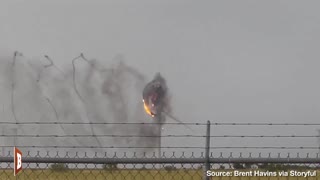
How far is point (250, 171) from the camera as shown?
9727 mm

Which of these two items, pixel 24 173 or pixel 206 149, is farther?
pixel 24 173

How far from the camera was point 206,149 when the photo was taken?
829 centimetres

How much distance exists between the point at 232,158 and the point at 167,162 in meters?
1.10

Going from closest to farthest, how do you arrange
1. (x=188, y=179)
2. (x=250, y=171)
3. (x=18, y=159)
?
(x=18, y=159), (x=250, y=171), (x=188, y=179)

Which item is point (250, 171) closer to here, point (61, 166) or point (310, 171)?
point (310, 171)

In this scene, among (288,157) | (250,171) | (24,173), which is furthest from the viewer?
(24,173)

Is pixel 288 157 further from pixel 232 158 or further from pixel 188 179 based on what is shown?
pixel 188 179

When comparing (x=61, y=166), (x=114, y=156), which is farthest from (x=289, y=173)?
(x=61, y=166)

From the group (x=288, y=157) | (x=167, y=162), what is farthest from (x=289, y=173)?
(x=167, y=162)

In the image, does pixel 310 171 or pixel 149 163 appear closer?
pixel 149 163

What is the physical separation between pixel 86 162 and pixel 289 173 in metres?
4.00

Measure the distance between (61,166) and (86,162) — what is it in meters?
0.69

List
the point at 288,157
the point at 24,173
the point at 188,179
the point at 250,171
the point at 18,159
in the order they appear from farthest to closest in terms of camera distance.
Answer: the point at 188,179 → the point at 24,173 → the point at 250,171 → the point at 288,157 → the point at 18,159

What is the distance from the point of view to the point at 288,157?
8734mm
